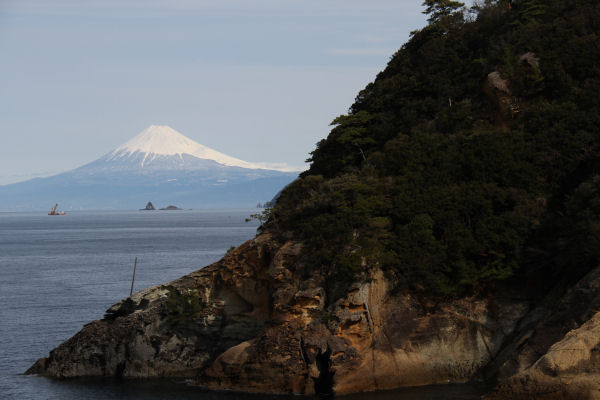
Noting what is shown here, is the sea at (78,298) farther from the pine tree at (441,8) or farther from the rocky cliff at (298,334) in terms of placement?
the pine tree at (441,8)

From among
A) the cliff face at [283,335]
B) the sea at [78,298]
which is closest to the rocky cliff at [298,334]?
the cliff face at [283,335]

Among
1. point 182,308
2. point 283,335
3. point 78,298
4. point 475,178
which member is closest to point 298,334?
point 283,335

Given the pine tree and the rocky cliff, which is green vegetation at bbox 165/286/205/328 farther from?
the pine tree

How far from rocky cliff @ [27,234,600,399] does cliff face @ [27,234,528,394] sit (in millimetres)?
54

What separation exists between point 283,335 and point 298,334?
741 millimetres

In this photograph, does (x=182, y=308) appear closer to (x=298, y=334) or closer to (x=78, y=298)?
(x=298, y=334)

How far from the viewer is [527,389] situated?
92.9 ft

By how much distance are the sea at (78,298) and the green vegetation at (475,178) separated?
714cm

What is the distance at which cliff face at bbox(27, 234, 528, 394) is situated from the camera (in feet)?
122

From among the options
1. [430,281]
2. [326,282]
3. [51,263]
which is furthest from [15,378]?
[51,263]

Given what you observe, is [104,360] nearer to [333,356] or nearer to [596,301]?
[333,356]

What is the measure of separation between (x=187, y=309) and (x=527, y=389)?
21.3 meters

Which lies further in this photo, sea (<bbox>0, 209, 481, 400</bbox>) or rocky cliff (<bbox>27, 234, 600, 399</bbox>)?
sea (<bbox>0, 209, 481, 400</bbox>)

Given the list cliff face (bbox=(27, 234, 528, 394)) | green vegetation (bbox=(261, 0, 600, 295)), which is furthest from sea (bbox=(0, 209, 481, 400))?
green vegetation (bbox=(261, 0, 600, 295))
